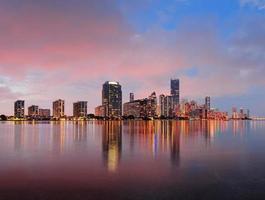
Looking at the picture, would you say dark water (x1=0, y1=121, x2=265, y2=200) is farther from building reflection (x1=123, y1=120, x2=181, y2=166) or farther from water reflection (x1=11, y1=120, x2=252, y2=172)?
building reflection (x1=123, y1=120, x2=181, y2=166)

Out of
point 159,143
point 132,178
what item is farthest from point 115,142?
point 132,178

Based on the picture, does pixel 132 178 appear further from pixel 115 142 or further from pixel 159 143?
pixel 115 142

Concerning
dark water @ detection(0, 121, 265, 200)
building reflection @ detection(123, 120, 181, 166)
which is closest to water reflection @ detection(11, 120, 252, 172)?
building reflection @ detection(123, 120, 181, 166)

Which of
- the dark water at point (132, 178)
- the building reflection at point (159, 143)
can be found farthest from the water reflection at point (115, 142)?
the dark water at point (132, 178)

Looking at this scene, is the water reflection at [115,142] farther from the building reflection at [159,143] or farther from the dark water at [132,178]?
the dark water at [132,178]

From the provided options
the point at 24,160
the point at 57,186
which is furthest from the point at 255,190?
the point at 24,160

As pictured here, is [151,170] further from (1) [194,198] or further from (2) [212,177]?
(1) [194,198]

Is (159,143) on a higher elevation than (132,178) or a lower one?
lower

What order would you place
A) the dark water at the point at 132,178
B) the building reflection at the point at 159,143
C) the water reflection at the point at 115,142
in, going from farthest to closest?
the building reflection at the point at 159,143 < the water reflection at the point at 115,142 < the dark water at the point at 132,178

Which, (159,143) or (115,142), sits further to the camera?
(115,142)

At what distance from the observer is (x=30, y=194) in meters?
18.6

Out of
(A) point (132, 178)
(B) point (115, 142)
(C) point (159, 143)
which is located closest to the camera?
(A) point (132, 178)

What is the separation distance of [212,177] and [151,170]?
18.2 feet

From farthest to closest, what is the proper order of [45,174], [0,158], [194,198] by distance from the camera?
[0,158], [45,174], [194,198]
